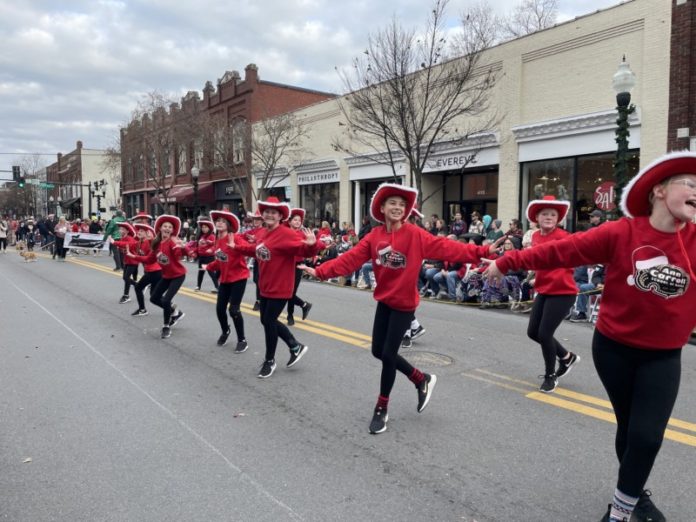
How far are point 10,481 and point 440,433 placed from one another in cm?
316

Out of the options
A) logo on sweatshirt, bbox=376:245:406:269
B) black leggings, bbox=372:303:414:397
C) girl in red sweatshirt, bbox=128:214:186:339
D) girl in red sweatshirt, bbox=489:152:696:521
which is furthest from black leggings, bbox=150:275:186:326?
girl in red sweatshirt, bbox=489:152:696:521

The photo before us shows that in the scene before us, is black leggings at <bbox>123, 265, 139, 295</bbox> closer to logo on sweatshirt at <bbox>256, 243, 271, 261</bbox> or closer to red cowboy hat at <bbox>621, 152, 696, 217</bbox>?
logo on sweatshirt at <bbox>256, 243, 271, 261</bbox>

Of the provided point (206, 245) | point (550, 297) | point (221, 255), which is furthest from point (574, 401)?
point (206, 245)

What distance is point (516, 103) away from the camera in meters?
18.0

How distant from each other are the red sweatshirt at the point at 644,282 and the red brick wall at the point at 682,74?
12920 millimetres

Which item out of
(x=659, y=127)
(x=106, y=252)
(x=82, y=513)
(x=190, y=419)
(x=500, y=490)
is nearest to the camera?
(x=82, y=513)

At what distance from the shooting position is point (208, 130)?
101 feet

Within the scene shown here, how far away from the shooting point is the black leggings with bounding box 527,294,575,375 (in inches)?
223

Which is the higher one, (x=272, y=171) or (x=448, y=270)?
(x=272, y=171)

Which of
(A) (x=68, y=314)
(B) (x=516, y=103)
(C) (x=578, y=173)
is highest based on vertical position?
(B) (x=516, y=103)

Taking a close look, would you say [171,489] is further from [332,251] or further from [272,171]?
[272,171]

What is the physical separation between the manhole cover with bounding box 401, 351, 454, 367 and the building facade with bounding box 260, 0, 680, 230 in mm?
10315

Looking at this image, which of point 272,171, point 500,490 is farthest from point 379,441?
point 272,171

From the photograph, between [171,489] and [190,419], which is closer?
[171,489]
